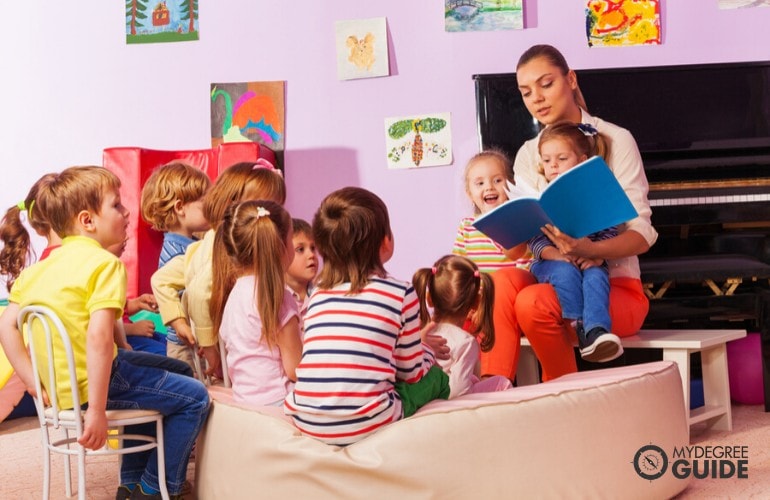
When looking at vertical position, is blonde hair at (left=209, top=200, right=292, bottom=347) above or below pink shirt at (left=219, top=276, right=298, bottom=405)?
above

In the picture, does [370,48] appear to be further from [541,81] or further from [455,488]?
[455,488]

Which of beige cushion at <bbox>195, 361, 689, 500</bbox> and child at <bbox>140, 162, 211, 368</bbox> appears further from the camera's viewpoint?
child at <bbox>140, 162, 211, 368</bbox>

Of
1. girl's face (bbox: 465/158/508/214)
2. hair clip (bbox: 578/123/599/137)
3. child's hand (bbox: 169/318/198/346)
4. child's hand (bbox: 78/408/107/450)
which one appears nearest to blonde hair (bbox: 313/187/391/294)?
child's hand (bbox: 78/408/107/450)

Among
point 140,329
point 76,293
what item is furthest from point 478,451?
point 140,329

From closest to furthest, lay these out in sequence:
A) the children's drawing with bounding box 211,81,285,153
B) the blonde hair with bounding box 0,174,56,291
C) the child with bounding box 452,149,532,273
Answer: the child with bounding box 452,149,532,273 → the blonde hair with bounding box 0,174,56,291 → the children's drawing with bounding box 211,81,285,153

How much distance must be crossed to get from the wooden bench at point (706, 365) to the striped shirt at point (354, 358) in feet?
2.98

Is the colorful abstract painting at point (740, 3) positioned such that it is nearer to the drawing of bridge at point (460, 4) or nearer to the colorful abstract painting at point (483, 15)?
the colorful abstract painting at point (483, 15)

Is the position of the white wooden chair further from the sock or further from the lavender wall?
the lavender wall

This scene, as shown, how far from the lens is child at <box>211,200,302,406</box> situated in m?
2.16

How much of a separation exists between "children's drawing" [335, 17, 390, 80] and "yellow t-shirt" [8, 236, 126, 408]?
6.63ft

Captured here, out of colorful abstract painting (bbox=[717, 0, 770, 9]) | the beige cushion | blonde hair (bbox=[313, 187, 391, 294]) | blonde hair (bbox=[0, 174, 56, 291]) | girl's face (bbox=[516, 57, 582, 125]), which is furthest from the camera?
colorful abstract painting (bbox=[717, 0, 770, 9])

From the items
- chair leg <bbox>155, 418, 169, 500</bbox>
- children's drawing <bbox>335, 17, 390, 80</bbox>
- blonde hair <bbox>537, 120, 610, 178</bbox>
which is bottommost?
chair leg <bbox>155, 418, 169, 500</bbox>

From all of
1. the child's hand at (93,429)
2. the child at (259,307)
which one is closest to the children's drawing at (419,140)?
the child at (259,307)

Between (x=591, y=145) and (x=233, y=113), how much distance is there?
1.76 meters
